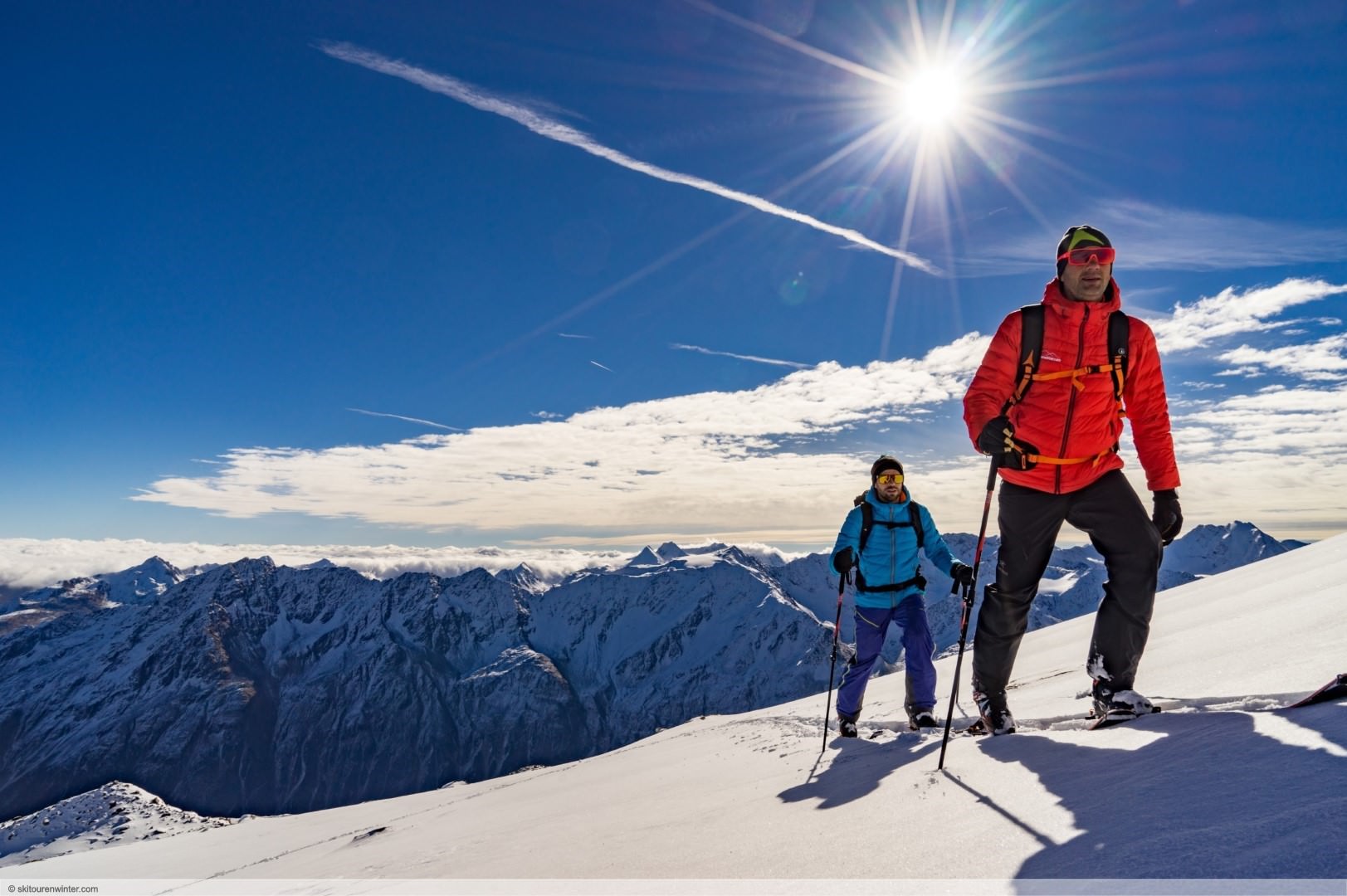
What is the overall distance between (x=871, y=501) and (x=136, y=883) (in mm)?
11105

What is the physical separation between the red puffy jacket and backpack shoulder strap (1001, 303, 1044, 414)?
0.11ft

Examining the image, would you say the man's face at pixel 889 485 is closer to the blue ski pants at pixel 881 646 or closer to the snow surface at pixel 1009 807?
the blue ski pants at pixel 881 646

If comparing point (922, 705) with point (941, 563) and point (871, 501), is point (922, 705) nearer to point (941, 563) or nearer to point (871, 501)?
point (941, 563)

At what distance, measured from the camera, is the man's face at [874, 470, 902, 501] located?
7633mm

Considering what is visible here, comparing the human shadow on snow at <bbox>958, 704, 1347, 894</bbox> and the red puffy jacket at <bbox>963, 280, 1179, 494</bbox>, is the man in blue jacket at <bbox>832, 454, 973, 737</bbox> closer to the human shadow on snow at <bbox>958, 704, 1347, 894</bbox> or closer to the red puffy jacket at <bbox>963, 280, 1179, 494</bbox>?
the red puffy jacket at <bbox>963, 280, 1179, 494</bbox>

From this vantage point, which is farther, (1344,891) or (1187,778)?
(1187,778)

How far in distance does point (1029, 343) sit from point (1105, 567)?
5.41 feet

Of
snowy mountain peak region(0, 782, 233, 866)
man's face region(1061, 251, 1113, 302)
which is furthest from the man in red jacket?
snowy mountain peak region(0, 782, 233, 866)

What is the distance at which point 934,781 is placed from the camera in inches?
163

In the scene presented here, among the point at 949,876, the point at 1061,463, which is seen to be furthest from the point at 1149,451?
the point at 949,876

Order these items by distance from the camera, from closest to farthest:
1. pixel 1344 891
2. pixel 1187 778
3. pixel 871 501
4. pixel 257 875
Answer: pixel 1344 891 < pixel 1187 778 < pixel 871 501 < pixel 257 875

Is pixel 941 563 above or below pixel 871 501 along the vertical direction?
below

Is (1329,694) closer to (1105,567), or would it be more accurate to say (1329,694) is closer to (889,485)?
(1105,567)

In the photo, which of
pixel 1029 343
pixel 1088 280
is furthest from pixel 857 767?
pixel 1088 280
